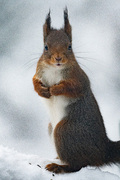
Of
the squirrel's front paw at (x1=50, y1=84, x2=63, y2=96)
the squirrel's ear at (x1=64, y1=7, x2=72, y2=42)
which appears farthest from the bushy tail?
the squirrel's ear at (x1=64, y1=7, x2=72, y2=42)

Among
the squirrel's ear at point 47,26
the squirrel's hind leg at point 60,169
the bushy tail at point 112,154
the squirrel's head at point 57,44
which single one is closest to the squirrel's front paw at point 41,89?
the squirrel's head at point 57,44

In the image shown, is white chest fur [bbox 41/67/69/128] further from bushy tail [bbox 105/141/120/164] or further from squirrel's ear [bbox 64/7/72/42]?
bushy tail [bbox 105/141/120/164]

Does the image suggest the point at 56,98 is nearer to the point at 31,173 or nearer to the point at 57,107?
the point at 57,107

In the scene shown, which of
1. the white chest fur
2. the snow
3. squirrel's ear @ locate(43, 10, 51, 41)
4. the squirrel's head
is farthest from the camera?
squirrel's ear @ locate(43, 10, 51, 41)

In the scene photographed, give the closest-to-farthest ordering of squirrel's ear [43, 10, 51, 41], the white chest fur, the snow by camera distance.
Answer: the snow
the white chest fur
squirrel's ear [43, 10, 51, 41]

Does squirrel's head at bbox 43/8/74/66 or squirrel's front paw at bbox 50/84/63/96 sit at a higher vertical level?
squirrel's head at bbox 43/8/74/66

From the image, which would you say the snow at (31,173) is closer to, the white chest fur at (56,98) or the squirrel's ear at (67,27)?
the white chest fur at (56,98)

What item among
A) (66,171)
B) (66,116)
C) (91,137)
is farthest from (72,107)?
(66,171)

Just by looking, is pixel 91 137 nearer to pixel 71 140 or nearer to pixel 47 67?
pixel 71 140
